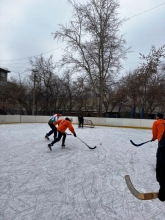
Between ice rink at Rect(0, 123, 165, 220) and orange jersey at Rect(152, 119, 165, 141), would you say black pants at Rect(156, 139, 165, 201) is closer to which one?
ice rink at Rect(0, 123, 165, 220)

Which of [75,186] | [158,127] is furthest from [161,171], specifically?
[158,127]

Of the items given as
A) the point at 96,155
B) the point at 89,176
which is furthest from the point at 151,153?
the point at 89,176

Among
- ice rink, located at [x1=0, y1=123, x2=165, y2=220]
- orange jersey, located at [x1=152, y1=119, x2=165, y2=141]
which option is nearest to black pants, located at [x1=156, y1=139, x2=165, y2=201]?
ice rink, located at [x1=0, y1=123, x2=165, y2=220]

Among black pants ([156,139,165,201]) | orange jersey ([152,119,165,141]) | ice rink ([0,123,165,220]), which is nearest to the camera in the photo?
black pants ([156,139,165,201])

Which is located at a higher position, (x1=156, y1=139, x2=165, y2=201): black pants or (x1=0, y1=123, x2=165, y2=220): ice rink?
(x1=156, y1=139, x2=165, y2=201): black pants

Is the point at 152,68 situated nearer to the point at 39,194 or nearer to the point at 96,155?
the point at 96,155

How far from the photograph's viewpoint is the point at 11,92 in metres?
32.8

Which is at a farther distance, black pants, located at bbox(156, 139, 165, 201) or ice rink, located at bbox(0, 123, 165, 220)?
ice rink, located at bbox(0, 123, 165, 220)

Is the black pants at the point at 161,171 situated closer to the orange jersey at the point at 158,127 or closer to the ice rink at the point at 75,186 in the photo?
the ice rink at the point at 75,186

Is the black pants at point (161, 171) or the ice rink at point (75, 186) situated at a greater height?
the black pants at point (161, 171)

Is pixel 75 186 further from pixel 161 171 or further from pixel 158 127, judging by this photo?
pixel 158 127

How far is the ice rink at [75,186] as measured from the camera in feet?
9.61

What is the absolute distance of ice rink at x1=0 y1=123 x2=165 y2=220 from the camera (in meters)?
2.93

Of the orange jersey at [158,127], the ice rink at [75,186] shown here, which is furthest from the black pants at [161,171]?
the orange jersey at [158,127]
